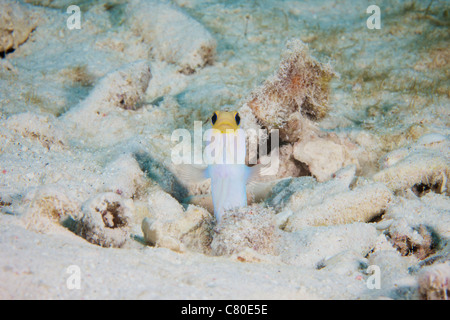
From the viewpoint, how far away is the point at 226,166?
3.12 m

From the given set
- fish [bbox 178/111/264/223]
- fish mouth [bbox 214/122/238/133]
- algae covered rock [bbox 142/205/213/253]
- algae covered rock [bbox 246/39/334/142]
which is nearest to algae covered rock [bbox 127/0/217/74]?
algae covered rock [bbox 246/39/334/142]

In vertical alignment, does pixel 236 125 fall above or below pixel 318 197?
above

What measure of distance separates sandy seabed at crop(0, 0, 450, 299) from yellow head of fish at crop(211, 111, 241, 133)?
81cm

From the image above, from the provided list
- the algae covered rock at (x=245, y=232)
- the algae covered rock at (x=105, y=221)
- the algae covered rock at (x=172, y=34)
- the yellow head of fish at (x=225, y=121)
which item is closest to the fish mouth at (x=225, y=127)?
the yellow head of fish at (x=225, y=121)

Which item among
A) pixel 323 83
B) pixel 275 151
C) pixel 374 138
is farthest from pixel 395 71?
pixel 275 151

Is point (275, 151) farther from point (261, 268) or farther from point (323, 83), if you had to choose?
point (261, 268)

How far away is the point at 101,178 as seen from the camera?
3.47 meters

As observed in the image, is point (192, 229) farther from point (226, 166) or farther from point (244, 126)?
point (244, 126)

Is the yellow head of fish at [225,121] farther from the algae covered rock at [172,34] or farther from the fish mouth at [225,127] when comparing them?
the algae covered rock at [172,34]

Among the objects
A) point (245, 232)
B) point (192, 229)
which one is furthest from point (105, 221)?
point (245, 232)

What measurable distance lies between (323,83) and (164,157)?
240 cm

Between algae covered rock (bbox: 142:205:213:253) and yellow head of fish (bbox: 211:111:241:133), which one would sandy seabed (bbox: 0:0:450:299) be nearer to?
algae covered rock (bbox: 142:205:213:253)

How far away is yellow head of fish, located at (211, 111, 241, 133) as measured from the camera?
295cm
